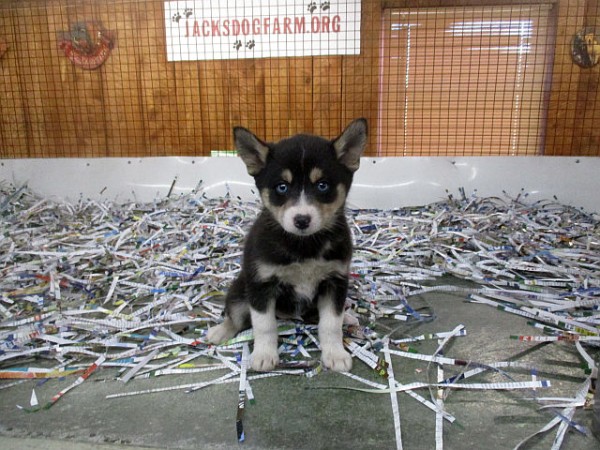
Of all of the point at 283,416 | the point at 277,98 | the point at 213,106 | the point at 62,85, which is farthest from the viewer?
the point at 62,85

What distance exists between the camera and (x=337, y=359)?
1.93 m

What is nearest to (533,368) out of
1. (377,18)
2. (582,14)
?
(377,18)

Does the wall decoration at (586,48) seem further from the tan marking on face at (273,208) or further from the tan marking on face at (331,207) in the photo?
the tan marking on face at (273,208)

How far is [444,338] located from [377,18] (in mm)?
4505

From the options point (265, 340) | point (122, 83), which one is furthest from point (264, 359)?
point (122, 83)

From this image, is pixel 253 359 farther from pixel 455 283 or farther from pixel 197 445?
pixel 455 283

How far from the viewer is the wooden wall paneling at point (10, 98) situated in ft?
19.5

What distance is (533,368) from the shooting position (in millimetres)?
1866

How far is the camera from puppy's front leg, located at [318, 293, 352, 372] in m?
1.93

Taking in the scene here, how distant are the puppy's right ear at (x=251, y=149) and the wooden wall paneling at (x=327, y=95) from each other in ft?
12.3

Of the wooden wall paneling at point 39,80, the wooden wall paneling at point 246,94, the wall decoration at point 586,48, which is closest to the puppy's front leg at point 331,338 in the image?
the wooden wall paneling at point 246,94

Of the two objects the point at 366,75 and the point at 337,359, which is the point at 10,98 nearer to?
the point at 366,75

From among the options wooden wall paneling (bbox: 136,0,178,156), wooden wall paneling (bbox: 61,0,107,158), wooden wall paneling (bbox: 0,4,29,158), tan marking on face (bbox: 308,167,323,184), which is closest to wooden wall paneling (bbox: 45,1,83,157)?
wooden wall paneling (bbox: 61,0,107,158)

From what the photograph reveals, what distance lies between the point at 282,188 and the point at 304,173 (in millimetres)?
122
